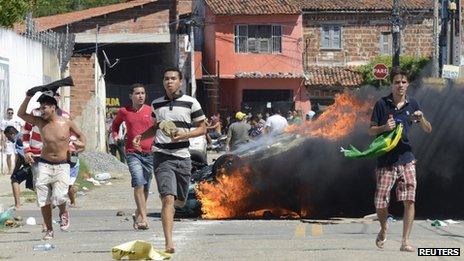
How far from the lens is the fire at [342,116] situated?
15.1 metres

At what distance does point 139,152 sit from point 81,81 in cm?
2464

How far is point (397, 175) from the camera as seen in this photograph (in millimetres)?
10500

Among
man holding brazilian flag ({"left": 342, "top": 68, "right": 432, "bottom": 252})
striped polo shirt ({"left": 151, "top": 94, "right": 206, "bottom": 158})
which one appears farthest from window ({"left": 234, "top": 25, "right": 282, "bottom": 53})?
man holding brazilian flag ({"left": 342, "top": 68, "right": 432, "bottom": 252})

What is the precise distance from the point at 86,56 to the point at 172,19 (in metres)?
19.2

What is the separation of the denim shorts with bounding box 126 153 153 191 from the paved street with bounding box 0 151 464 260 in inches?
25.2

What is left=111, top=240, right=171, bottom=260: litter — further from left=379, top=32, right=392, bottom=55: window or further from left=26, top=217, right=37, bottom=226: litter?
left=379, top=32, right=392, bottom=55: window

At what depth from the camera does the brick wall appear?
57781 mm

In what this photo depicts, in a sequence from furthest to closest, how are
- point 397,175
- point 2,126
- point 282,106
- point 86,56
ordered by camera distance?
1. point 282,106
2. point 86,56
3. point 2,126
4. point 397,175

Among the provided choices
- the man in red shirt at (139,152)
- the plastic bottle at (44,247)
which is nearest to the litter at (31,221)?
the man in red shirt at (139,152)

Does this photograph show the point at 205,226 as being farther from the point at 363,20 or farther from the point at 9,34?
the point at 363,20

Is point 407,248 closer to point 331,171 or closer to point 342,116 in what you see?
point 331,171

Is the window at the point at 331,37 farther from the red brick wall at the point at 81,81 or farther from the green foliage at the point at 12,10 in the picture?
the green foliage at the point at 12,10

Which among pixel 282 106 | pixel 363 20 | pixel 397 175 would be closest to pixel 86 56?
pixel 282 106

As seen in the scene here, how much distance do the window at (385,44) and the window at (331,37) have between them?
2.28 metres
